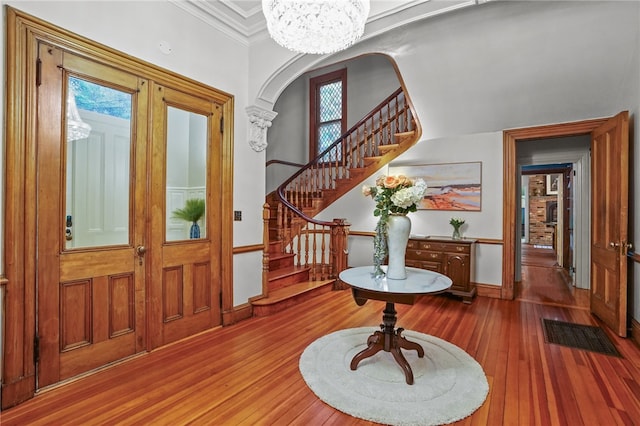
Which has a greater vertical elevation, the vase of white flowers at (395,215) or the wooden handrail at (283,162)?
the wooden handrail at (283,162)

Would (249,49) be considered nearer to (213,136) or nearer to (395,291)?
(213,136)

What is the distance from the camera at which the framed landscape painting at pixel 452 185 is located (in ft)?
15.7

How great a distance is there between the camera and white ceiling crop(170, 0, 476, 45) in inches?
108

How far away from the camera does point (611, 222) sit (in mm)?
3414

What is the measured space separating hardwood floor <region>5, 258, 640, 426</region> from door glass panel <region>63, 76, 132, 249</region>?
1072mm

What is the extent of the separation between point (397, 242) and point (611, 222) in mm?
2793

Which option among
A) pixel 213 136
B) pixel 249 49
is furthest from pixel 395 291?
pixel 249 49

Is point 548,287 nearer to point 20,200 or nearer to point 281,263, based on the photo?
point 281,263

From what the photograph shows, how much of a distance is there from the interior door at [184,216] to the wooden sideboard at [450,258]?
2886 mm

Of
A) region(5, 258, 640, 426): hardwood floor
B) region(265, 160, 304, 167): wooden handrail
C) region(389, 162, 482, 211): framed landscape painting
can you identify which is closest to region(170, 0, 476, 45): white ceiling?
region(389, 162, 482, 211): framed landscape painting

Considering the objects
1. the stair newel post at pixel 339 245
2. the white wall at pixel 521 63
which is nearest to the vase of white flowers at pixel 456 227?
the white wall at pixel 521 63

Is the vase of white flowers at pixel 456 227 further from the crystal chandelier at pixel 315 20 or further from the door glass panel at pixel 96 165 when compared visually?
the door glass panel at pixel 96 165

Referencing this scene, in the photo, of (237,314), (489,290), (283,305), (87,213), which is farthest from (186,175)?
(489,290)

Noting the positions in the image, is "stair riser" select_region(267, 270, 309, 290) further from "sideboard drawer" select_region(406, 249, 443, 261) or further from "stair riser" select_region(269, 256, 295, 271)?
"sideboard drawer" select_region(406, 249, 443, 261)
